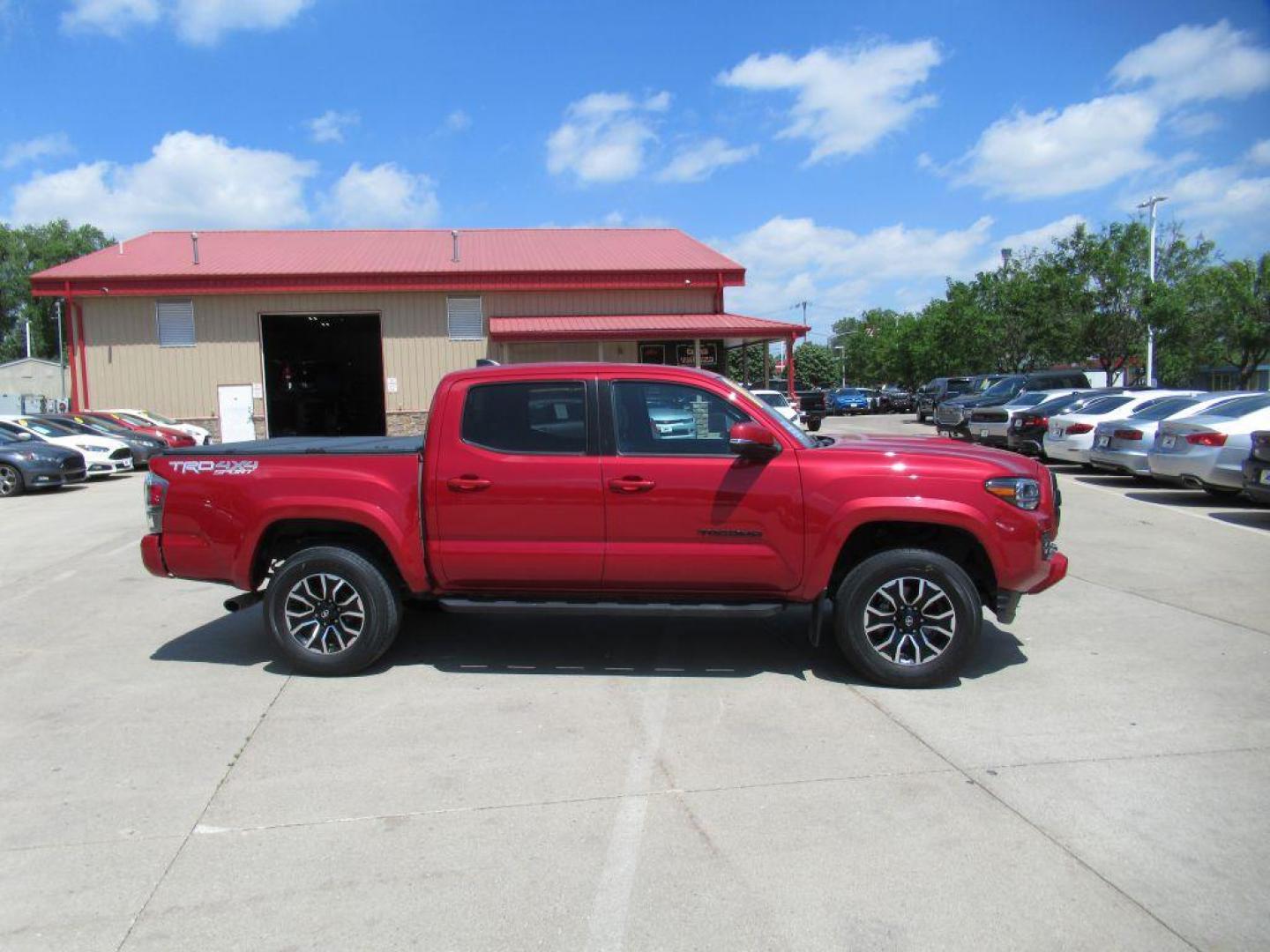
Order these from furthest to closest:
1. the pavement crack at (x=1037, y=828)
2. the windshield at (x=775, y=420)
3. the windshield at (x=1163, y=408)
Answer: the windshield at (x=1163, y=408) < the windshield at (x=775, y=420) < the pavement crack at (x=1037, y=828)

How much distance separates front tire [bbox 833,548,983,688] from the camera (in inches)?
209

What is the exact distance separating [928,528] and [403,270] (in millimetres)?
26112

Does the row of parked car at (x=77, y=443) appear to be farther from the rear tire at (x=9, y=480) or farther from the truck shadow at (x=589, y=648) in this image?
the truck shadow at (x=589, y=648)

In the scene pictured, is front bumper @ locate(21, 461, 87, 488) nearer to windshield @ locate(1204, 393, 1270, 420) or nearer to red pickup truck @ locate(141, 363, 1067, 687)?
red pickup truck @ locate(141, 363, 1067, 687)

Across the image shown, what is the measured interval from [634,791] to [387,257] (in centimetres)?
3016

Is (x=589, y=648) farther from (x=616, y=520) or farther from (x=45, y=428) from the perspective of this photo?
(x=45, y=428)

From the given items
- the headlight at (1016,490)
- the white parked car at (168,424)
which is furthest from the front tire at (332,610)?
the white parked car at (168,424)

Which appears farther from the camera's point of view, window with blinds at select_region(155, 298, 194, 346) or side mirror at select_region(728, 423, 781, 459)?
window with blinds at select_region(155, 298, 194, 346)

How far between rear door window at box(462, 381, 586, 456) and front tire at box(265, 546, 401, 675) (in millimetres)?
1088

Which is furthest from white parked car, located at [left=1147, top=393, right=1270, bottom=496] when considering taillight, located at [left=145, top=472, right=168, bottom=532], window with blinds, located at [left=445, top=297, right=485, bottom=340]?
window with blinds, located at [left=445, top=297, right=485, bottom=340]

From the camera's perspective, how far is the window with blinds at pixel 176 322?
2934cm

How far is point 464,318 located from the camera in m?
30.1

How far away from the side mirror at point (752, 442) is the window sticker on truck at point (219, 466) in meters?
2.97

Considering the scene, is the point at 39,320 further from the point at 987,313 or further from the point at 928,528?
the point at 928,528
